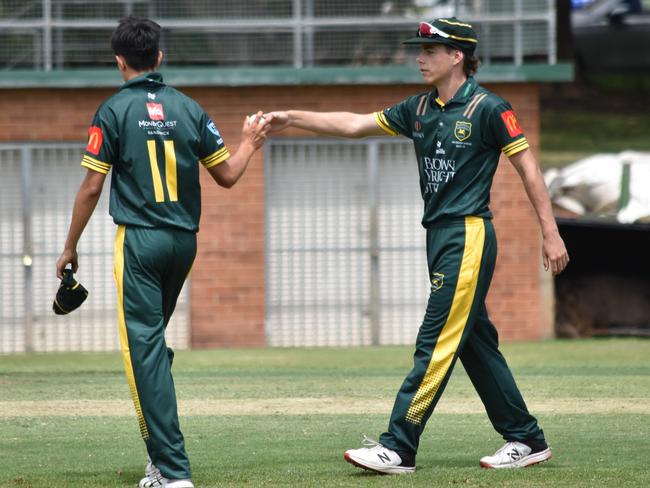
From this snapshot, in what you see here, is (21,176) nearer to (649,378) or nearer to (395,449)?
(649,378)

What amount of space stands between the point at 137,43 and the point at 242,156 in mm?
775

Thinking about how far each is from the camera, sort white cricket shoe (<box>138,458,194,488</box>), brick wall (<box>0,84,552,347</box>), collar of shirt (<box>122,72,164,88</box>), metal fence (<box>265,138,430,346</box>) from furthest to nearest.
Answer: metal fence (<box>265,138,430,346</box>) < brick wall (<box>0,84,552,347</box>) < collar of shirt (<box>122,72,164,88</box>) < white cricket shoe (<box>138,458,194,488</box>)

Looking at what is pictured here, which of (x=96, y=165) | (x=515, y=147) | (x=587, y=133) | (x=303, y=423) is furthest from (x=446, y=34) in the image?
(x=587, y=133)

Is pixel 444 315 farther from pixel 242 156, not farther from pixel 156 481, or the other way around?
pixel 156 481

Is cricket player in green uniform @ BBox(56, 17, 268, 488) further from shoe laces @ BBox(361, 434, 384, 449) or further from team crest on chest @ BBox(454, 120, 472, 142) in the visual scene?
team crest on chest @ BBox(454, 120, 472, 142)

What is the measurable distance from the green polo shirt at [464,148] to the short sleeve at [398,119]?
0.19 metres

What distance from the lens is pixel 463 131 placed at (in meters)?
6.66

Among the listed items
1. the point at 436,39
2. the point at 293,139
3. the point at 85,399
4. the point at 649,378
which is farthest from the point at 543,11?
the point at 436,39

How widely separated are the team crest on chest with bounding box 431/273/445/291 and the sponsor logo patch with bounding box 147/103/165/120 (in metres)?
1.51

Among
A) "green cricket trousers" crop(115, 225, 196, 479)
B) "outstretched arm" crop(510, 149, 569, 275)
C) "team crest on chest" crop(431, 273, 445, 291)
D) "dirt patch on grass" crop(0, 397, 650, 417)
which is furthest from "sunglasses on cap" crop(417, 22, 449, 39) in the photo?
"dirt patch on grass" crop(0, 397, 650, 417)

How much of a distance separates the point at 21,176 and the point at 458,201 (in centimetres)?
958

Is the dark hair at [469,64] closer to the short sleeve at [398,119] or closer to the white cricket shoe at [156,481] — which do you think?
the short sleeve at [398,119]

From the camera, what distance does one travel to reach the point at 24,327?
603 inches

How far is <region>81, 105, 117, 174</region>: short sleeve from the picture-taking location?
6.22m
